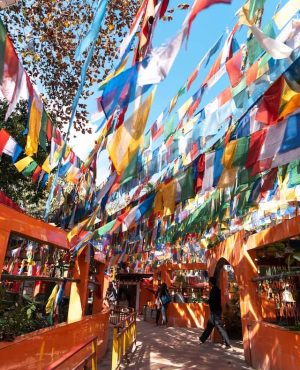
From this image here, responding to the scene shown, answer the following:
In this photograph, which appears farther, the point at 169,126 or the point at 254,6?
the point at 169,126

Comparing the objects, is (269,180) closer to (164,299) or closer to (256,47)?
(256,47)

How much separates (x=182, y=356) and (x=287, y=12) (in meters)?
7.31

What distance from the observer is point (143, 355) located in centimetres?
794

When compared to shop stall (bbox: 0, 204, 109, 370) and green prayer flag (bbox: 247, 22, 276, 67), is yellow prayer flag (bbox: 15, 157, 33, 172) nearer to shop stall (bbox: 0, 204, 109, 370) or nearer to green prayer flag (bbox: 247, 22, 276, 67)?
shop stall (bbox: 0, 204, 109, 370)

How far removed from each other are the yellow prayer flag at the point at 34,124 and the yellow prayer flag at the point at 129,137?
1956 mm

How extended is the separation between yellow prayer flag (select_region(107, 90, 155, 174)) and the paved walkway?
4.70 meters

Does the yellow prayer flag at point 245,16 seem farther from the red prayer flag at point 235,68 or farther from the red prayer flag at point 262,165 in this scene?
the red prayer flag at point 262,165

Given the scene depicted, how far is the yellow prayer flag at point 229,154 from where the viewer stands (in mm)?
4383

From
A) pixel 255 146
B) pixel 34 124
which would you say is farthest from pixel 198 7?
pixel 34 124

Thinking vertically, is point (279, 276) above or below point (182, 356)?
above

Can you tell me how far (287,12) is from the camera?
3840 millimetres

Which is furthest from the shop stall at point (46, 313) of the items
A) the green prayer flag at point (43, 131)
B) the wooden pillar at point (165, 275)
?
the wooden pillar at point (165, 275)

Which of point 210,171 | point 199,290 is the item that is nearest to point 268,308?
point 199,290

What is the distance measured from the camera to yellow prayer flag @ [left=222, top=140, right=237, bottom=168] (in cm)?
438
